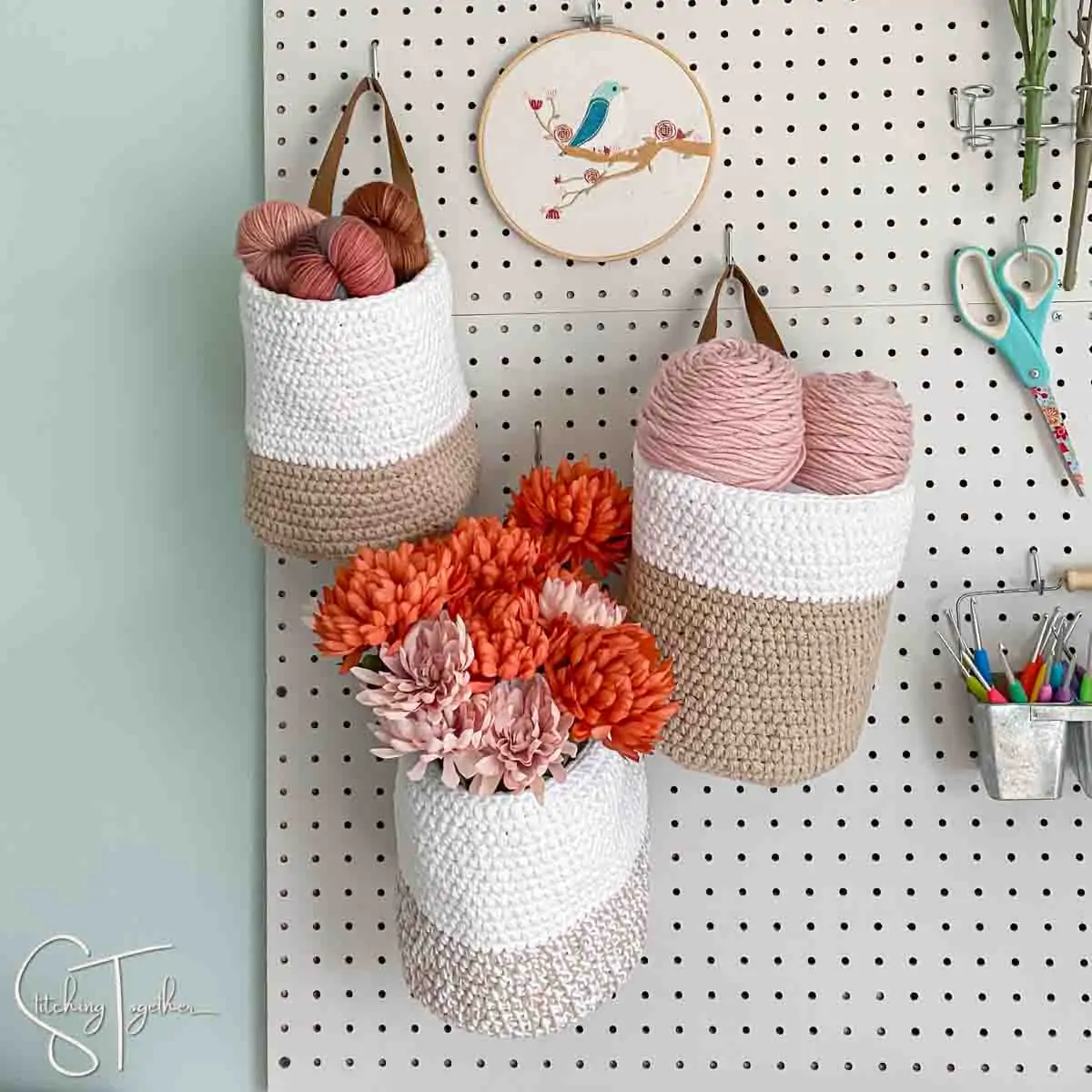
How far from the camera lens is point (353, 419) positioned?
2.41 feet

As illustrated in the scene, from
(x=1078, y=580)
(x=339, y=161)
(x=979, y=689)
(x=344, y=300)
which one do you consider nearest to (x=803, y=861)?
(x=979, y=689)

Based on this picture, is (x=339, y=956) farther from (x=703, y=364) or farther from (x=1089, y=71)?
(x=1089, y=71)

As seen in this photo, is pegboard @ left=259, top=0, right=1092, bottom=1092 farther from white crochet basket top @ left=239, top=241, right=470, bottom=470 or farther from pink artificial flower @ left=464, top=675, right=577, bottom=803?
pink artificial flower @ left=464, top=675, right=577, bottom=803

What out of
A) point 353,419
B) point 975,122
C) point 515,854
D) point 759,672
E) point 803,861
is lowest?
point 803,861

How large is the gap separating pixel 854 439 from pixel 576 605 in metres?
0.22

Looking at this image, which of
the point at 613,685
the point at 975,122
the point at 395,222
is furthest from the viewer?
the point at 975,122

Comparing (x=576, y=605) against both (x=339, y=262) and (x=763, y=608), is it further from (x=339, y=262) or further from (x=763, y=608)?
Result: (x=339, y=262)

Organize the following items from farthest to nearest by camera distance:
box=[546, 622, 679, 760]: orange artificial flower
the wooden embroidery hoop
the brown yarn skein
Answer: the wooden embroidery hoop
the brown yarn skein
box=[546, 622, 679, 760]: orange artificial flower

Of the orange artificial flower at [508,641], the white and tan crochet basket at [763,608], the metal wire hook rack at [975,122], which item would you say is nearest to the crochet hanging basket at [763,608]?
the white and tan crochet basket at [763,608]

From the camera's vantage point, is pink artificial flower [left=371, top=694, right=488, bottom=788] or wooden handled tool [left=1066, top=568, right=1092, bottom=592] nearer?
pink artificial flower [left=371, top=694, right=488, bottom=788]

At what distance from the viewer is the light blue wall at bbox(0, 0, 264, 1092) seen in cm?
92

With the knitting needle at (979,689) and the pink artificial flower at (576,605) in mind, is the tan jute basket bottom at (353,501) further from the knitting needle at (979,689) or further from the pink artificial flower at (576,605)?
the knitting needle at (979,689)

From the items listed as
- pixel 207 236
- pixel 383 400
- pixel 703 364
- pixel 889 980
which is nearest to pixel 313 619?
pixel 383 400

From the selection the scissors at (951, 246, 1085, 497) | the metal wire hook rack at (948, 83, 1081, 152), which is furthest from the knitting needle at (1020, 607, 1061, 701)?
the metal wire hook rack at (948, 83, 1081, 152)
